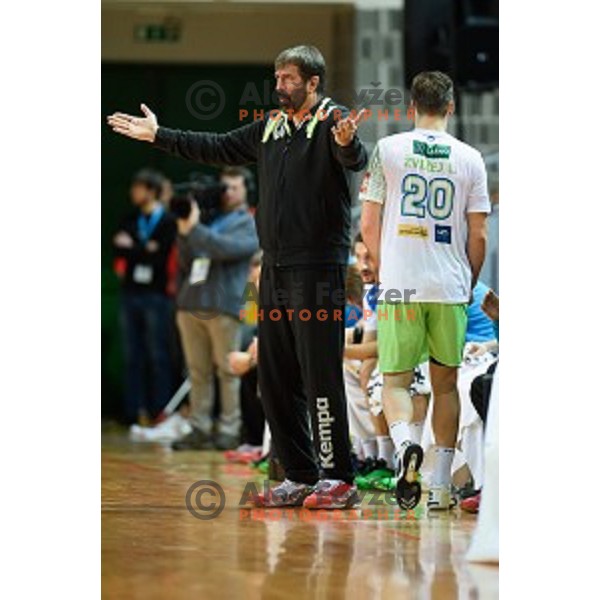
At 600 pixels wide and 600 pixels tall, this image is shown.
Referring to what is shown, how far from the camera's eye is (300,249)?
18.9 ft

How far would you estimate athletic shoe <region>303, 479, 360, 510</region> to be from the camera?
5.81 metres

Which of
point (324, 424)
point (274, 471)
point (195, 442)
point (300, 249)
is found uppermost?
point (300, 249)

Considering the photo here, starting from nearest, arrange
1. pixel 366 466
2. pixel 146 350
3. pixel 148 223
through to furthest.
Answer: pixel 366 466 < pixel 148 223 < pixel 146 350

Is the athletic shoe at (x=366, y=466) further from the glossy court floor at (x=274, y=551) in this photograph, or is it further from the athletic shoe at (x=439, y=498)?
the athletic shoe at (x=439, y=498)

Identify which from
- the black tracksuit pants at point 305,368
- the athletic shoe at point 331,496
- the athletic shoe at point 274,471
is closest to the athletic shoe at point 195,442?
the athletic shoe at point 274,471

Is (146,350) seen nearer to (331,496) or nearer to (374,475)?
(374,475)

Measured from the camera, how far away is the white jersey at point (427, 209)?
229 inches

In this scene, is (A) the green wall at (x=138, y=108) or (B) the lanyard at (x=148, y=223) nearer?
(B) the lanyard at (x=148, y=223)

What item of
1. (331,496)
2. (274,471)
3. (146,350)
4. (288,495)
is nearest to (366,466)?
(274,471)

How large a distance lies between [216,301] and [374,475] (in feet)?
9.22

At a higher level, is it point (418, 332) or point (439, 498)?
point (418, 332)

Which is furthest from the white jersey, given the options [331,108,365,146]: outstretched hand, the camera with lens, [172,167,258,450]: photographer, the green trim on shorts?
the camera with lens

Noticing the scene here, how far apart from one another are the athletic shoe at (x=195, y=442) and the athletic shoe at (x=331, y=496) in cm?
356
